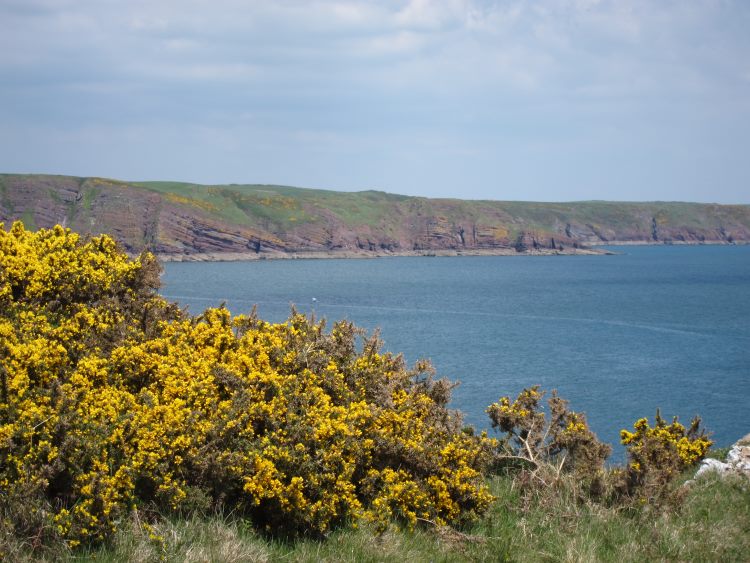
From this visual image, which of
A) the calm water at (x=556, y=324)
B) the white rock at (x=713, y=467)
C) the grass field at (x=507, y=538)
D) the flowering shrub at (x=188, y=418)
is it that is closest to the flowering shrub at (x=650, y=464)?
the grass field at (x=507, y=538)

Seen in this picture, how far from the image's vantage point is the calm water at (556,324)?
38.3 meters

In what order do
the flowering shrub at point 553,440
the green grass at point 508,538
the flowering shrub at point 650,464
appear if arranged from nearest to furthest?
the green grass at point 508,538
the flowering shrub at point 650,464
the flowering shrub at point 553,440

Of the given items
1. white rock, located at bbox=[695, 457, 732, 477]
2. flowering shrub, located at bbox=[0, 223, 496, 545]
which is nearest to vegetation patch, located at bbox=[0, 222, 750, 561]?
flowering shrub, located at bbox=[0, 223, 496, 545]

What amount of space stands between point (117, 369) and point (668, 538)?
5977mm

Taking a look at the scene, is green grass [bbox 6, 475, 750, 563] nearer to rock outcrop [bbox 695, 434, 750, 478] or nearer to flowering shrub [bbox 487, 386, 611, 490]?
flowering shrub [bbox 487, 386, 611, 490]

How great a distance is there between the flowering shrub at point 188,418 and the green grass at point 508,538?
0.19 m

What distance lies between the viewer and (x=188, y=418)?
7.49m

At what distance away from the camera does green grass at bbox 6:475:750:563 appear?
6.75 m

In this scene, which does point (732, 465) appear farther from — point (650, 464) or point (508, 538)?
point (508, 538)

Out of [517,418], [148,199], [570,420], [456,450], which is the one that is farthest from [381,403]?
[148,199]

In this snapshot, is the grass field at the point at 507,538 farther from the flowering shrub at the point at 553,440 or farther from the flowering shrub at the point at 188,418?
the flowering shrub at the point at 553,440

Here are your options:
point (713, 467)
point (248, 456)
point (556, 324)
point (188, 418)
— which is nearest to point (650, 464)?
point (713, 467)

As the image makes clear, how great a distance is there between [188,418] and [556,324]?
65.4m

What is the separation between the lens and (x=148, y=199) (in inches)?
6983
